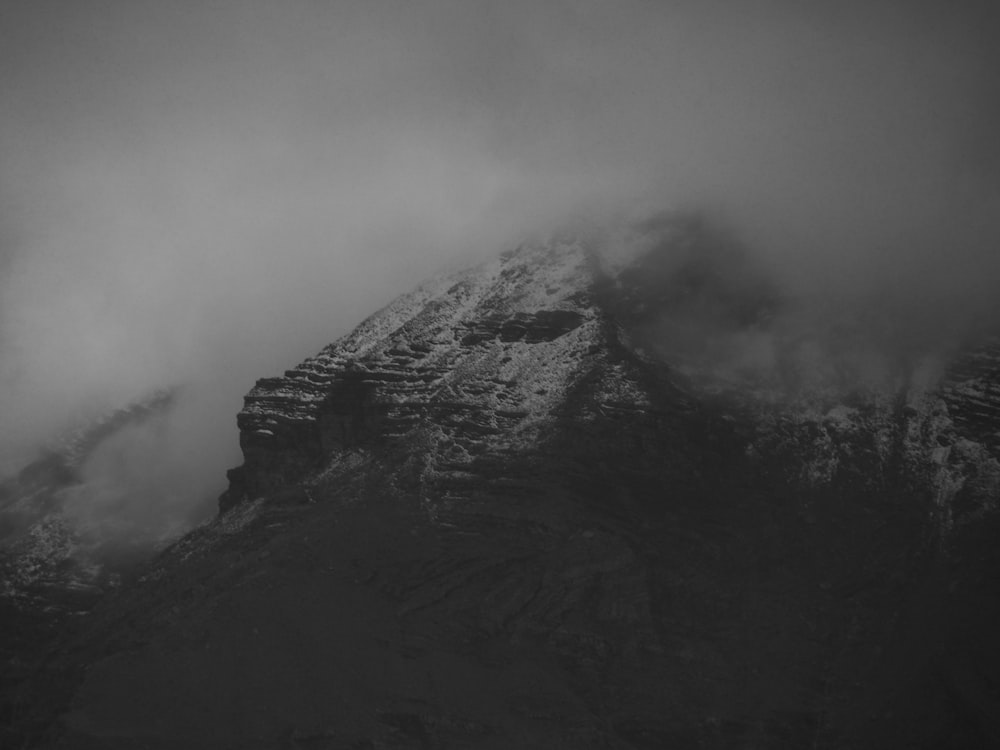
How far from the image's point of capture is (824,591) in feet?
508

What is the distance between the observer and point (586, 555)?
156m

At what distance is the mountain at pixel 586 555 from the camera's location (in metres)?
139

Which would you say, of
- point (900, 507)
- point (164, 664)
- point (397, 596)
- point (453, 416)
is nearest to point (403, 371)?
point (453, 416)

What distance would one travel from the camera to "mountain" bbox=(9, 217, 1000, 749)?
456 ft

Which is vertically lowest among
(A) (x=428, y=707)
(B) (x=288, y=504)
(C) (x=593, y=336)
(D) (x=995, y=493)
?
(A) (x=428, y=707)

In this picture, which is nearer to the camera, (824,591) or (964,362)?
(824,591)

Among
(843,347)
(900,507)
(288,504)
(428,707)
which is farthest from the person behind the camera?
(843,347)

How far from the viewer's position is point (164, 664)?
147000 mm

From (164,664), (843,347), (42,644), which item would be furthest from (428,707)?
(843,347)

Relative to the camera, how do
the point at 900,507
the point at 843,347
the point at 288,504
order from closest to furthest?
1. the point at 900,507
2. the point at 288,504
3. the point at 843,347

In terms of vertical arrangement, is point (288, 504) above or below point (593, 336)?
below

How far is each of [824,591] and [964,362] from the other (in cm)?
4634

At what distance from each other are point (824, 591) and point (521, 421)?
47.7 m

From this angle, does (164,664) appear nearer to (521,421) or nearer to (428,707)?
(428,707)
